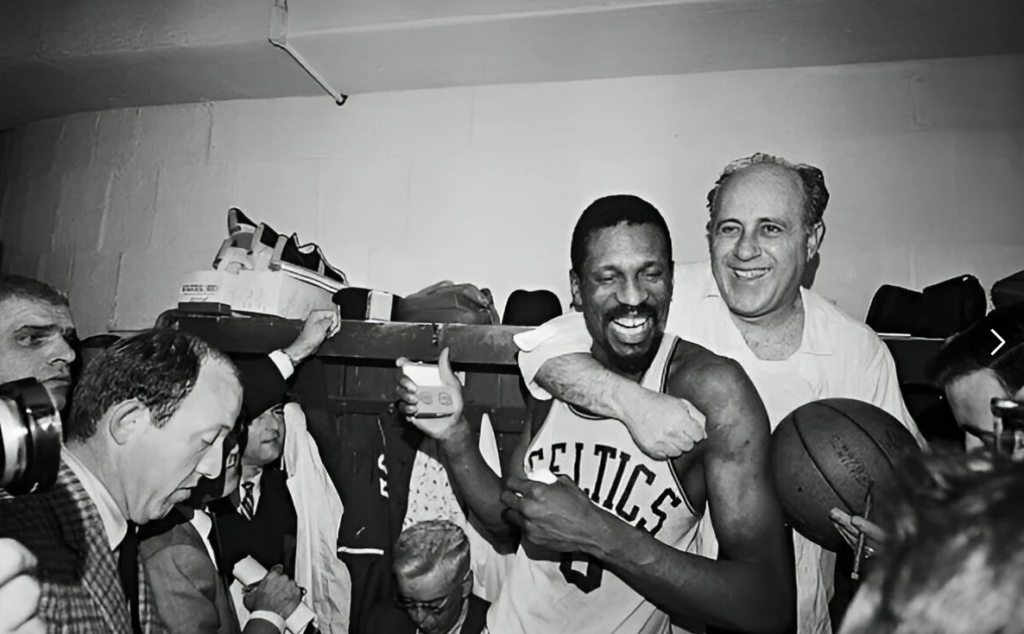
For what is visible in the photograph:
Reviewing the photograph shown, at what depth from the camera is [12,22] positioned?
2.73 meters

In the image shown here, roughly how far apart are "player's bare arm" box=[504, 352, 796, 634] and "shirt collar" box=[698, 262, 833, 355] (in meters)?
0.24

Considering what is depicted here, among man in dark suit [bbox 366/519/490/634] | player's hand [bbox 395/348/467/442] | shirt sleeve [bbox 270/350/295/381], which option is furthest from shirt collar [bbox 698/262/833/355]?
shirt sleeve [bbox 270/350/295/381]

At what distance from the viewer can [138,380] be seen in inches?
61.6

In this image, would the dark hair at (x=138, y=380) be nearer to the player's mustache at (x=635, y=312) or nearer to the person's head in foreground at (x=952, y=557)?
the player's mustache at (x=635, y=312)

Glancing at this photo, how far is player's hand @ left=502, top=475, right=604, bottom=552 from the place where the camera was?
1.75 m

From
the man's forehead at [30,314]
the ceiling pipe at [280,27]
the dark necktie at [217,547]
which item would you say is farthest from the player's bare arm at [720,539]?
the ceiling pipe at [280,27]

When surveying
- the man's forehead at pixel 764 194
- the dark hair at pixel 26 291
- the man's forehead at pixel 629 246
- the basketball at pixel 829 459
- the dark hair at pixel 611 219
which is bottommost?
the basketball at pixel 829 459

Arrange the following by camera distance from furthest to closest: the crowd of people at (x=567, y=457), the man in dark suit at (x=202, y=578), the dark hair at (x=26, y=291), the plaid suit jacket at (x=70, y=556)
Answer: the dark hair at (x=26, y=291) < the man in dark suit at (x=202, y=578) < the crowd of people at (x=567, y=457) < the plaid suit jacket at (x=70, y=556)

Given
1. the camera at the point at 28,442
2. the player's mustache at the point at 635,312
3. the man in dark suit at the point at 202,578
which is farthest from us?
the player's mustache at the point at 635,312

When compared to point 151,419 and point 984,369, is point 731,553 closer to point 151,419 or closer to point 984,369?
point 984,369

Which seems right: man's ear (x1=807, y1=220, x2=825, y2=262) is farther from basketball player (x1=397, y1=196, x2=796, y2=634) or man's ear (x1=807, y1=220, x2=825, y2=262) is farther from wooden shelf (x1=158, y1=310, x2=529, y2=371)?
wooden shelf (x1=158, y1=310, x2=529, y2=371)

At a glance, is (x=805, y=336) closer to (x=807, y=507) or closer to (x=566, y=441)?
(x=807, y=507)

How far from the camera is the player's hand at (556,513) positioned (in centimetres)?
175

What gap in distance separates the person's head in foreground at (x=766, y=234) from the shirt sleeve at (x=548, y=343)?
37cm
